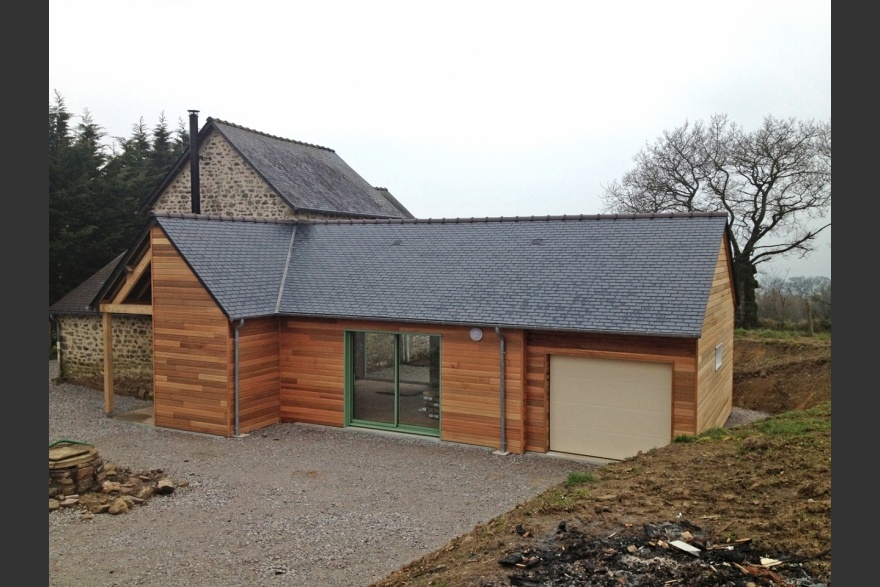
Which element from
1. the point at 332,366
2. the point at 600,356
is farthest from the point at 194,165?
the point at 600,356

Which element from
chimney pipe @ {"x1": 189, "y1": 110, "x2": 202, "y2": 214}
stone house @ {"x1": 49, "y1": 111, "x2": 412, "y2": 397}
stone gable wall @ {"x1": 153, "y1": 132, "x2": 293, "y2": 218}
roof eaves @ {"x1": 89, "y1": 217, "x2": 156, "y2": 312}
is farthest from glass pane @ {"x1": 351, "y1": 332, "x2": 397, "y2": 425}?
chimney pipe @ {"x1": 189, "y1": 110, "x2": 202, "y2": 214}

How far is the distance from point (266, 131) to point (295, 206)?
5.02 meters

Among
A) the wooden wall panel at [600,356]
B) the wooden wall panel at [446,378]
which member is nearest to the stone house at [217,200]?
the wooden wall panel at [446,378]

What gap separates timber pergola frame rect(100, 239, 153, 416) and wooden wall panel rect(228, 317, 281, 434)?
236cm

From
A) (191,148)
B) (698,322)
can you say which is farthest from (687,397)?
(191,148)

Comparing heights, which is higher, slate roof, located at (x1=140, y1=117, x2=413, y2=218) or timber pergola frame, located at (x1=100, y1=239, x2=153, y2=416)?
slate roof, located at (x1=140, y1=117, x2=413, y2=218)

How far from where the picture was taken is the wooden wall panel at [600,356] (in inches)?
448

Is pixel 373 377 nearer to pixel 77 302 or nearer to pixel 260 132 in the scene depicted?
pixel 77 302

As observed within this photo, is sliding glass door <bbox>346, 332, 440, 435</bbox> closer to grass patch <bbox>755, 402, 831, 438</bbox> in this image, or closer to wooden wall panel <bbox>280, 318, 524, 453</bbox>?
wooden wall panel <bbox>280, 318, 524, 453</bbox>

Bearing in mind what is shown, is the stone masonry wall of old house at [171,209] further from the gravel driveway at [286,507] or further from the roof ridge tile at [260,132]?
the gravel driveway at [286,507]

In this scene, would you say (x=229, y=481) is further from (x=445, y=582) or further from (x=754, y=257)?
(x=754, y=257)

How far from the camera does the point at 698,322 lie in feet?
36.5

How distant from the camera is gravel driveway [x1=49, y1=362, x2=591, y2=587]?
7934 mm

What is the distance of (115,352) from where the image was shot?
18297 millimetres
